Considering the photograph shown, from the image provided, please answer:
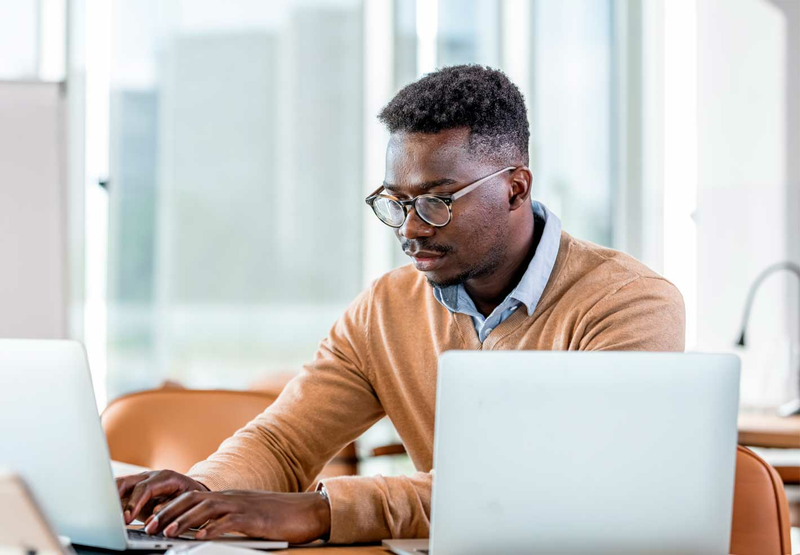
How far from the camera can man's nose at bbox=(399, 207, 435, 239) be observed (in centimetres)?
141

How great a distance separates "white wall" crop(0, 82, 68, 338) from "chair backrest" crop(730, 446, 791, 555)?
190cm

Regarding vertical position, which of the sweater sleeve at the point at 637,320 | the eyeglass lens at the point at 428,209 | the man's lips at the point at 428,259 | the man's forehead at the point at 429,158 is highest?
the man's forehead at the point at 429,158

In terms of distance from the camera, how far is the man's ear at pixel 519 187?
4.97 feet

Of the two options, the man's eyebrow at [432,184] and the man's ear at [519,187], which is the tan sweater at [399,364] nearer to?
the man's ear at [519,187]

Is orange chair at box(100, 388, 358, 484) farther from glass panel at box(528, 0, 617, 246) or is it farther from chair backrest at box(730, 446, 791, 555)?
glass panel at box(528, 0, 617, 246)

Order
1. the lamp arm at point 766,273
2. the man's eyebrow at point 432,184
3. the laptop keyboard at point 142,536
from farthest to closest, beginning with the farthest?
the lamp arm at point 766,273 → the man's eyebrow at point 432,184 → the laptop keyboard at point 142,536

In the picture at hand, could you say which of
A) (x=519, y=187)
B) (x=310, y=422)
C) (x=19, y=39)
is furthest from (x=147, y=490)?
(x=19, y=39)

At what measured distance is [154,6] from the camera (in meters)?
3.29

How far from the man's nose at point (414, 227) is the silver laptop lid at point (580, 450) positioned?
22.5 inches

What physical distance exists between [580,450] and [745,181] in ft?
9.97

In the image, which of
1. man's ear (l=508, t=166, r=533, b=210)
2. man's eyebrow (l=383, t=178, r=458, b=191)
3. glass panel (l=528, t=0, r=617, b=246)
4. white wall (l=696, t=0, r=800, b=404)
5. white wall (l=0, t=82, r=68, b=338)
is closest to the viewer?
man's eyebrow (l=383, t=178, r=458, b=191)

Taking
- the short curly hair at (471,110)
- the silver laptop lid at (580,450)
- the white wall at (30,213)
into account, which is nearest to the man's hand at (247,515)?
the silver laptop lid at (580,450)

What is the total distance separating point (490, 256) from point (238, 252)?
205cm

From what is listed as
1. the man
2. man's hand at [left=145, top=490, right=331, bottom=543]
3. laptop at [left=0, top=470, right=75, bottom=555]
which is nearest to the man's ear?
the man
